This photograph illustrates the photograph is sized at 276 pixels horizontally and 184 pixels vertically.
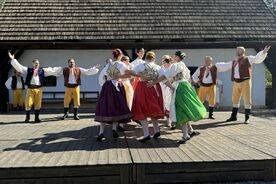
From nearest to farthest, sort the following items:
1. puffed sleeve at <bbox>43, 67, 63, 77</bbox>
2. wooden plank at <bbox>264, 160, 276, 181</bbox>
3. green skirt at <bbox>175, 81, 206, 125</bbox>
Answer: wooden plank at <bbox>264, 160, 276, 181</bbox>
green skirt at <bbox>175, 81, 206, 125</bbox>
puffed sleeve at <bbox>43, 67, 63, 77</bbox>

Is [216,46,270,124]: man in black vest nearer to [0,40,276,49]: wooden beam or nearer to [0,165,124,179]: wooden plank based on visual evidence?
[0,165,124,179]: wooden plank

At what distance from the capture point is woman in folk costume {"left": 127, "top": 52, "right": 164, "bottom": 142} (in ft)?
20.0

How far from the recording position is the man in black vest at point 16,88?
→ 1260 cm

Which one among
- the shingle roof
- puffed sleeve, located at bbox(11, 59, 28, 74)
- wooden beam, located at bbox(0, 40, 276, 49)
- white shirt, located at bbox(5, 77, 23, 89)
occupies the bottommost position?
white shirt, located at bbox(5, 77, 23, 89)

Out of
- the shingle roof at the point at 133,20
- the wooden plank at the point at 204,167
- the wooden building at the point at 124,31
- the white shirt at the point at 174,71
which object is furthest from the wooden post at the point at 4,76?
the wooden plank at the point at 204,167

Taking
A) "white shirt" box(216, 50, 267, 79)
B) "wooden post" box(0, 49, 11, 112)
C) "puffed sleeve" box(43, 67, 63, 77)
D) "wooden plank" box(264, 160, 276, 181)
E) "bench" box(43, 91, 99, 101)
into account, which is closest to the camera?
"wooden plank" box(264, 160, 276, 181)

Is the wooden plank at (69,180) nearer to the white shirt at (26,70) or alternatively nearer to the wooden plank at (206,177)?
the wooden plank at (206,177)

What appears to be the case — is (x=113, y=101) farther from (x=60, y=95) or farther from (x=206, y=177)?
(x=60, y=95)

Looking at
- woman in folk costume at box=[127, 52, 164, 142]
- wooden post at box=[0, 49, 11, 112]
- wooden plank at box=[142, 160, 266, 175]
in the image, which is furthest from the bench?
wooden plank at box=[142, 160, 266, 175]

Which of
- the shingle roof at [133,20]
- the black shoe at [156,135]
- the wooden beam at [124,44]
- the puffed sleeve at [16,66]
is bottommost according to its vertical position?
the black shoe at [156,135]

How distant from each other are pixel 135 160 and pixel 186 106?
1586 mm

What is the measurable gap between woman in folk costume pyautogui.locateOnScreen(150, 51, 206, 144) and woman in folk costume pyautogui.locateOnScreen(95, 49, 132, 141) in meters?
0.64

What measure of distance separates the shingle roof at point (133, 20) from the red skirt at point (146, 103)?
724cm

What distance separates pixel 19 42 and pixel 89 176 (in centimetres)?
948
